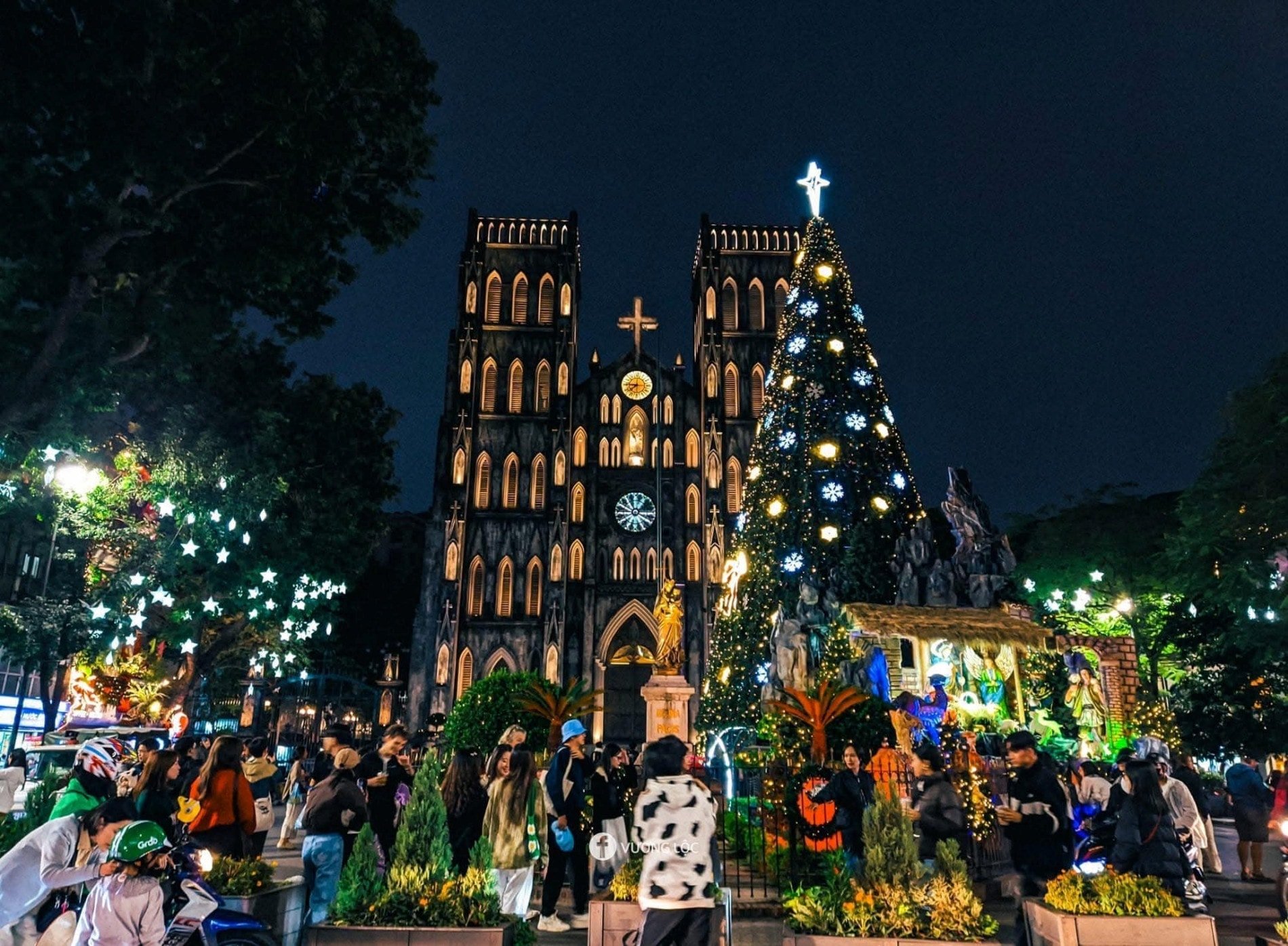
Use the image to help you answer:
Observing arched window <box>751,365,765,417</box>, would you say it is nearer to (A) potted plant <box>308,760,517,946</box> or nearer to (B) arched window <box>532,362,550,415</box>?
(B) arched window <box>532,362,550,415</box>

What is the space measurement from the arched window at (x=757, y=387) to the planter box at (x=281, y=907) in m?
36.0

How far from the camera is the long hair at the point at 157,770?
6.12 m

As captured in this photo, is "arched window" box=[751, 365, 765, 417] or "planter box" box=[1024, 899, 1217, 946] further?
"arched window" box=[751, 365, 765, 417]

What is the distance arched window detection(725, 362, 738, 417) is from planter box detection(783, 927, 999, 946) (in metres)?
36.3

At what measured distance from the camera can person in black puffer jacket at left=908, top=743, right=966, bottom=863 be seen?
6.46m

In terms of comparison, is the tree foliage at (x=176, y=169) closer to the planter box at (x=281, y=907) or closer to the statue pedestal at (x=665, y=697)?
the planter box at (x=281, y=907)

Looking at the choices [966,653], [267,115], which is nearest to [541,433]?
[966,653]

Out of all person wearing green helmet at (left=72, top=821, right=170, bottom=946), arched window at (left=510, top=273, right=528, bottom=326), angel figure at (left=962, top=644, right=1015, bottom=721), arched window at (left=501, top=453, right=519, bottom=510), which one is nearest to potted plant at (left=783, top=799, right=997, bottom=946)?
person wearing green helmet at (left=72, top=821, right=170, bottom=946)

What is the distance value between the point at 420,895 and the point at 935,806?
3.81 meters

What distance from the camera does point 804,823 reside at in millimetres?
9148

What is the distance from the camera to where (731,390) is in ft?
138

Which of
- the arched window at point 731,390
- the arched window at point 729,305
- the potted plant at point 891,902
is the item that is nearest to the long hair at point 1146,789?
the potted plant at point 891,902

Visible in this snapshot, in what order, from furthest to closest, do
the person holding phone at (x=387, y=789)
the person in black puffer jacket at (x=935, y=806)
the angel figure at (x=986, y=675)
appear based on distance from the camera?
the angel figure at (x=986, y=675)
the person holding phone at (x=387, y=789)
the person in black puffer jacket at (x=935, y=806)

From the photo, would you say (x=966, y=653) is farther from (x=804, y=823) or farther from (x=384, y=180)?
(x=384, y=180)
